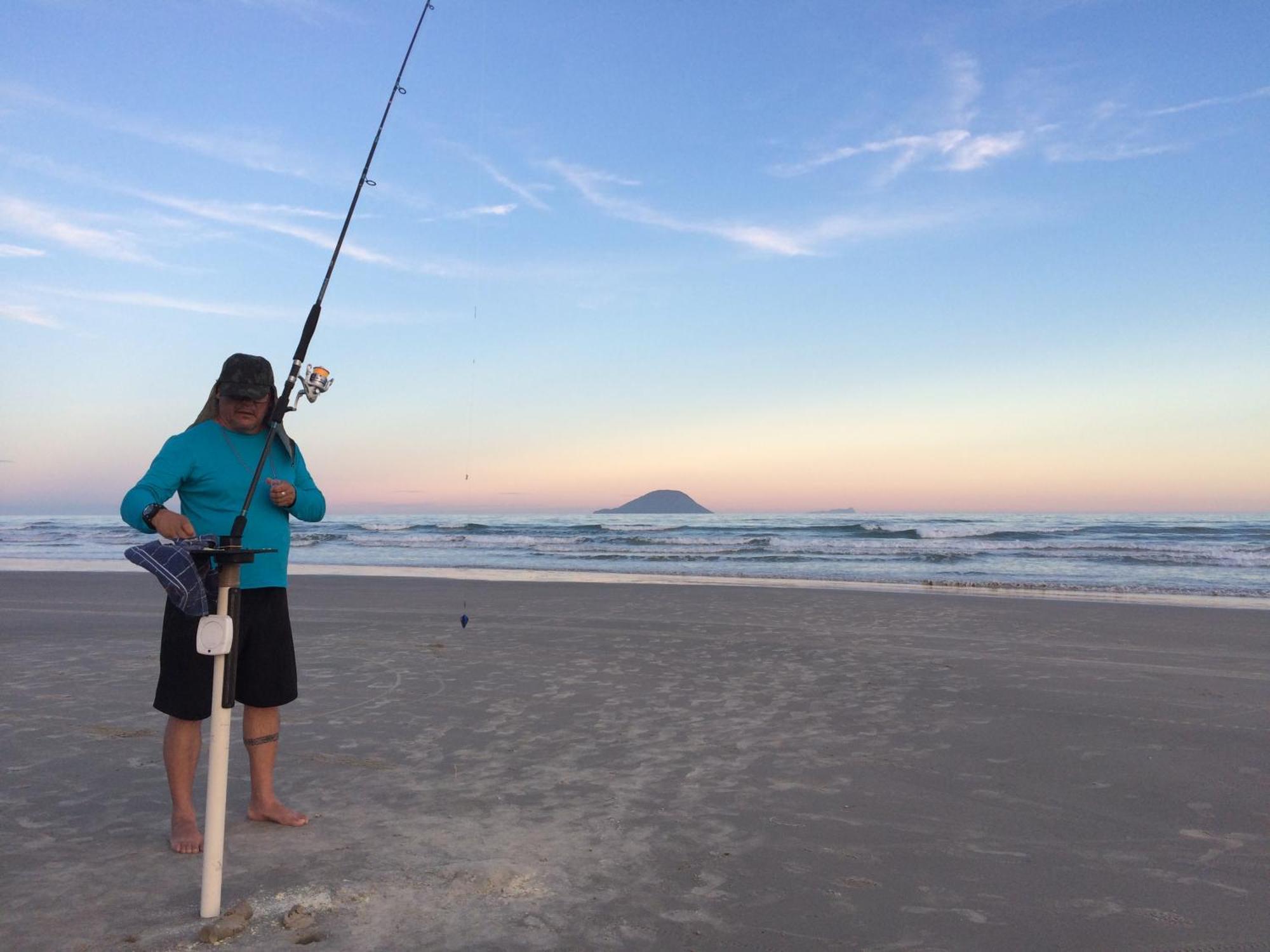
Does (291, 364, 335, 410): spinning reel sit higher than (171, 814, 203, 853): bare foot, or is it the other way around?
(291, 364, 335, 410): spinning reel

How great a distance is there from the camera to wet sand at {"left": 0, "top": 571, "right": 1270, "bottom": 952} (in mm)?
2568

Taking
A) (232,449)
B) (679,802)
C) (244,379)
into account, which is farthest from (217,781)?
(679,802)

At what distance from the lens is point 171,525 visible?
101 inches

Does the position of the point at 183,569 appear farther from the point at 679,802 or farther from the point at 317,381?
the point at 679,802

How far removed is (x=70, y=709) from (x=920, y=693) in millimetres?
5759

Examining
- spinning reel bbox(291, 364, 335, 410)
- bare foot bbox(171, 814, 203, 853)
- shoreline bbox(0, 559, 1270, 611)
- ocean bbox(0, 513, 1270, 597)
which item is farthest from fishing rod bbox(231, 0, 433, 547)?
ocean bbox(0, 513, 1270, 597)

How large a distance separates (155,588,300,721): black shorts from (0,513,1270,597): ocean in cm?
1530

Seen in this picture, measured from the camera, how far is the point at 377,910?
2.57m

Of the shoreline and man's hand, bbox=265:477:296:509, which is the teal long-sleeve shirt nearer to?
man's hand, bbox=265:477:296:509

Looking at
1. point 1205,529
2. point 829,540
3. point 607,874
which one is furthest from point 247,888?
point 1205,529

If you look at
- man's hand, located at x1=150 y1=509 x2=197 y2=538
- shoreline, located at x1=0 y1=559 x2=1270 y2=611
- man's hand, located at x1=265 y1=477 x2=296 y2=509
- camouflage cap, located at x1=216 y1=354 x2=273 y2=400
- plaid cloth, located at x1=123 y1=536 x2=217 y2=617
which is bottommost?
shoreline, located at x1=0 y1=559 x2=1270 y2=611

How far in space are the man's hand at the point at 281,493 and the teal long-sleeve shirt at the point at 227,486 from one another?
86 mm

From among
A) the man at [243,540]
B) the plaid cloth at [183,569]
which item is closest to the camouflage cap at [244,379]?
the man at [243,540]

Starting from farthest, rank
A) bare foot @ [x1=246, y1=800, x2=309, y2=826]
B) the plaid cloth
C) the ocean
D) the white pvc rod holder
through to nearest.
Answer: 1. the ocean
2. bare foot @ [x1=246, y1=800, x2=309, y2=826]
3. the plaid cloth
4. the white pvc rod holder
